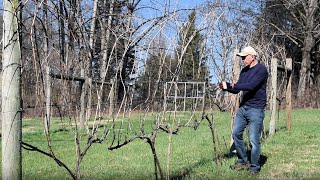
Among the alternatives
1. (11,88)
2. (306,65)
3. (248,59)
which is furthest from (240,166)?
(306,65)

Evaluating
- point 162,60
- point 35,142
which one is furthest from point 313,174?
point 35,142

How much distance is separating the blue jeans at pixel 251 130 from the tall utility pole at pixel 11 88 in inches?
139

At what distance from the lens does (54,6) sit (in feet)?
10.4

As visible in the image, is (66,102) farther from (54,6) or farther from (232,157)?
(232,157)

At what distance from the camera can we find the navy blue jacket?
5.72 meters

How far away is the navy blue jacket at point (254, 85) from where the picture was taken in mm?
5723

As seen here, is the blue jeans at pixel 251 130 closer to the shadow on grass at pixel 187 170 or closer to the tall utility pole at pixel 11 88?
the shadow on grass at pixel 187 170

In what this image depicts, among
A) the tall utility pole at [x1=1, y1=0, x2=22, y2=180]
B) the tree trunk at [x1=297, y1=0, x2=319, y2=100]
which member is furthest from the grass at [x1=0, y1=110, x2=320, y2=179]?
the tree trunk at [x1=297, y1=0, x2=319, y2=100]

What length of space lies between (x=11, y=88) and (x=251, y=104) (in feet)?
12.1

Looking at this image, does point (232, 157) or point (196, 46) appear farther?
point (232, 157)

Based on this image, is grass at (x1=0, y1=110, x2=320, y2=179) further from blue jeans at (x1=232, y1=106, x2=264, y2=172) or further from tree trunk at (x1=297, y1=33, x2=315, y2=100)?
tree trunk at (x1=297, y1=33, x2=315, y2=100)

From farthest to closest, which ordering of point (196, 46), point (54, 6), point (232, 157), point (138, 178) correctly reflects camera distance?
point (232, 157), point (196, 46), point (138, 178), point (54, 6)

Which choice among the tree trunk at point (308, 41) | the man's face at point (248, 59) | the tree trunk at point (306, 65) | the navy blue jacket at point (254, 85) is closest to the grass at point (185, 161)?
the navy blue jacket at point (254, 85)

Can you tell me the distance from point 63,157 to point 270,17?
26640mm
